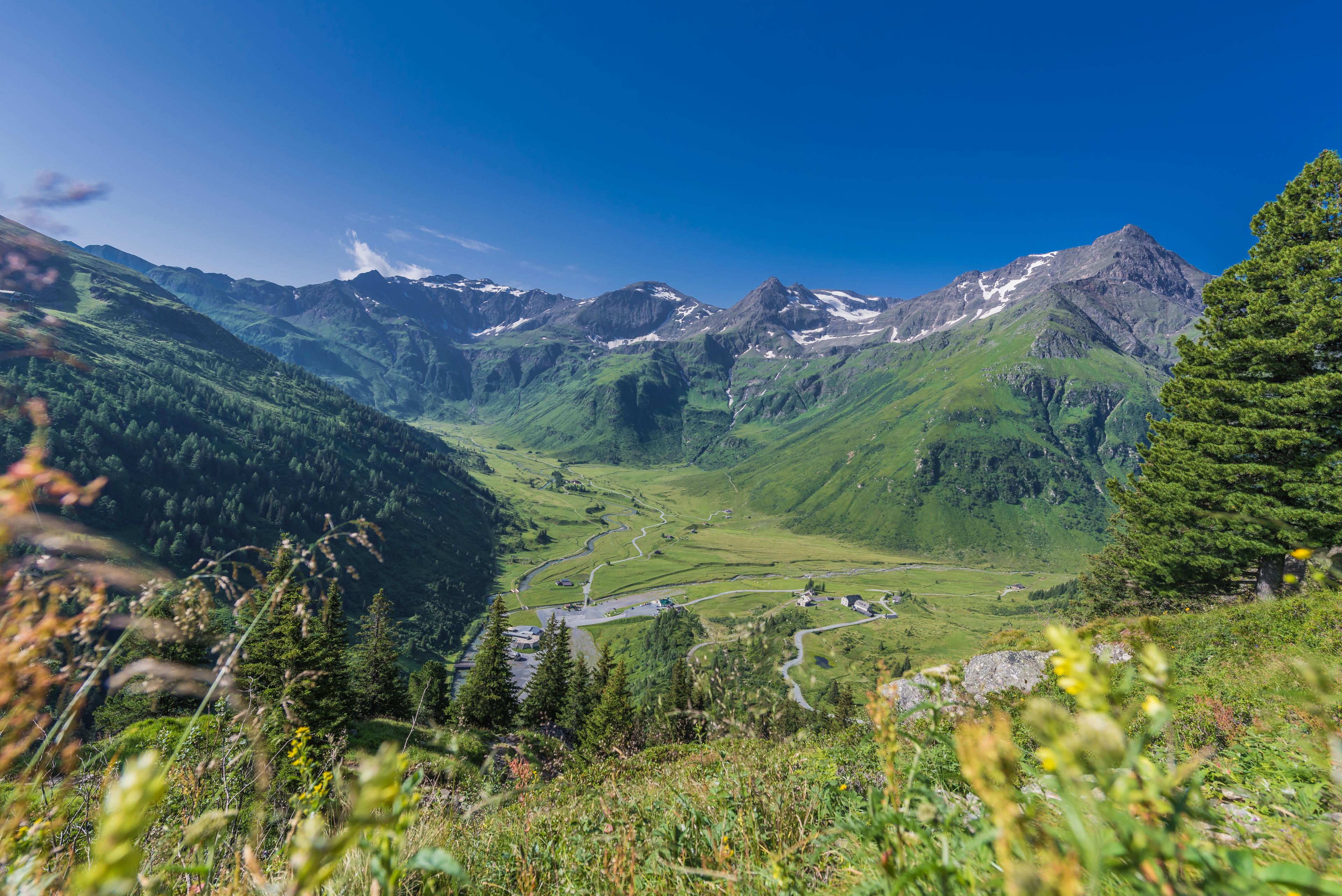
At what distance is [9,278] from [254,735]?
4.99m

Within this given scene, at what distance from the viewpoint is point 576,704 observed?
44906mm

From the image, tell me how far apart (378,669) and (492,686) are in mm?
8299

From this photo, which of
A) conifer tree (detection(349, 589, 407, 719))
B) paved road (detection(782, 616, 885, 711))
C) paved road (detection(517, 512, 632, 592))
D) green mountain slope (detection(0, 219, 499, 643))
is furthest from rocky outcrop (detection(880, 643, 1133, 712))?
paved road (detection(517, 512, 632, 592))

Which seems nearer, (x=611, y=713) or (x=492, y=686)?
(x=611, y=713)

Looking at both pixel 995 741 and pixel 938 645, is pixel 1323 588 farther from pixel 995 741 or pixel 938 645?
pixel 938 645

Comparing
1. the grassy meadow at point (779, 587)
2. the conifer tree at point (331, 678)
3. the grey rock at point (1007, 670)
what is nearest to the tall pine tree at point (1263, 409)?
the grey rock at point (1007, 670)

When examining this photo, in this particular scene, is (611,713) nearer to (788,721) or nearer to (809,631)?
(788,721)

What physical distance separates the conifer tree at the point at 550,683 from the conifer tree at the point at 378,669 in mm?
10340

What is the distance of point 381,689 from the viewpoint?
1491 inches

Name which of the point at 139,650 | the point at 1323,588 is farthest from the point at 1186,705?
the point at 139,650

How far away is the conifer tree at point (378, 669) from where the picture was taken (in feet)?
119

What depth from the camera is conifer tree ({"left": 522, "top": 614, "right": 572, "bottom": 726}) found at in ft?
150

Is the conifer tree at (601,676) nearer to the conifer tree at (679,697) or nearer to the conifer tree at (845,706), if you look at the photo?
the conifer tree at (679,697)

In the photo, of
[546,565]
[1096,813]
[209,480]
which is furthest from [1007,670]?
[209,480]
